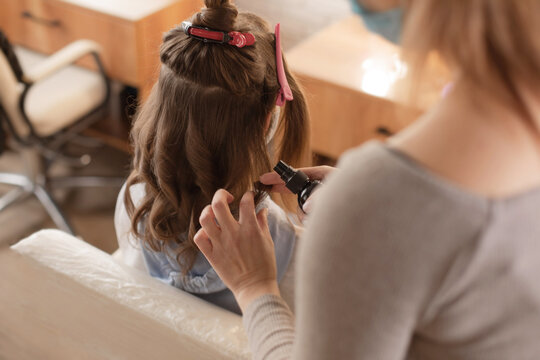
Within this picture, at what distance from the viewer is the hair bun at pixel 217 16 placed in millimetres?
794

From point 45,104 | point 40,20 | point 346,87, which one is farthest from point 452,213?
point 40,20

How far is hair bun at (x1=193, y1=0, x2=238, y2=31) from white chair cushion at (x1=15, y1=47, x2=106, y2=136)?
1.03m

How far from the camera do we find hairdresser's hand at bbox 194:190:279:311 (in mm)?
638

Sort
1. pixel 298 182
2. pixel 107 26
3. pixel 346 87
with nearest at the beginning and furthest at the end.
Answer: pixel 298 182, pixel 346 87, pixel 107 26

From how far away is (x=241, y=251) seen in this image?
647 millimetres

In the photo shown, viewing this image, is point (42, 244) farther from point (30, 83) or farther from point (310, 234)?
point (30, 83)

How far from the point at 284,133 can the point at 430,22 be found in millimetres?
652

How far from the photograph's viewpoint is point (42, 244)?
0.81 m

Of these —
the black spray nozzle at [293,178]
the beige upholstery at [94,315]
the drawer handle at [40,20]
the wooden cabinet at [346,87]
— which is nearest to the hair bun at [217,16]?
the black spray nozzle at [293,178]

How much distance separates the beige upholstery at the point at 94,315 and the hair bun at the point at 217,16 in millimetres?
357

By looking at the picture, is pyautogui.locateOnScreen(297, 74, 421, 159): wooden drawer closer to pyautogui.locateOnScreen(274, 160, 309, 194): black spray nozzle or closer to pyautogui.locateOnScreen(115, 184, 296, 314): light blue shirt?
pyautogui.locateOnScreen(115, 184, 296, 314): light blue shirt

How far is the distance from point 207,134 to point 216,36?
136 millimetres

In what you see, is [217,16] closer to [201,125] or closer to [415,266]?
[201,125]

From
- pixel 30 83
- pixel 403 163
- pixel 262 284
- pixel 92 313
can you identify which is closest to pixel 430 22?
pixel 403 163
